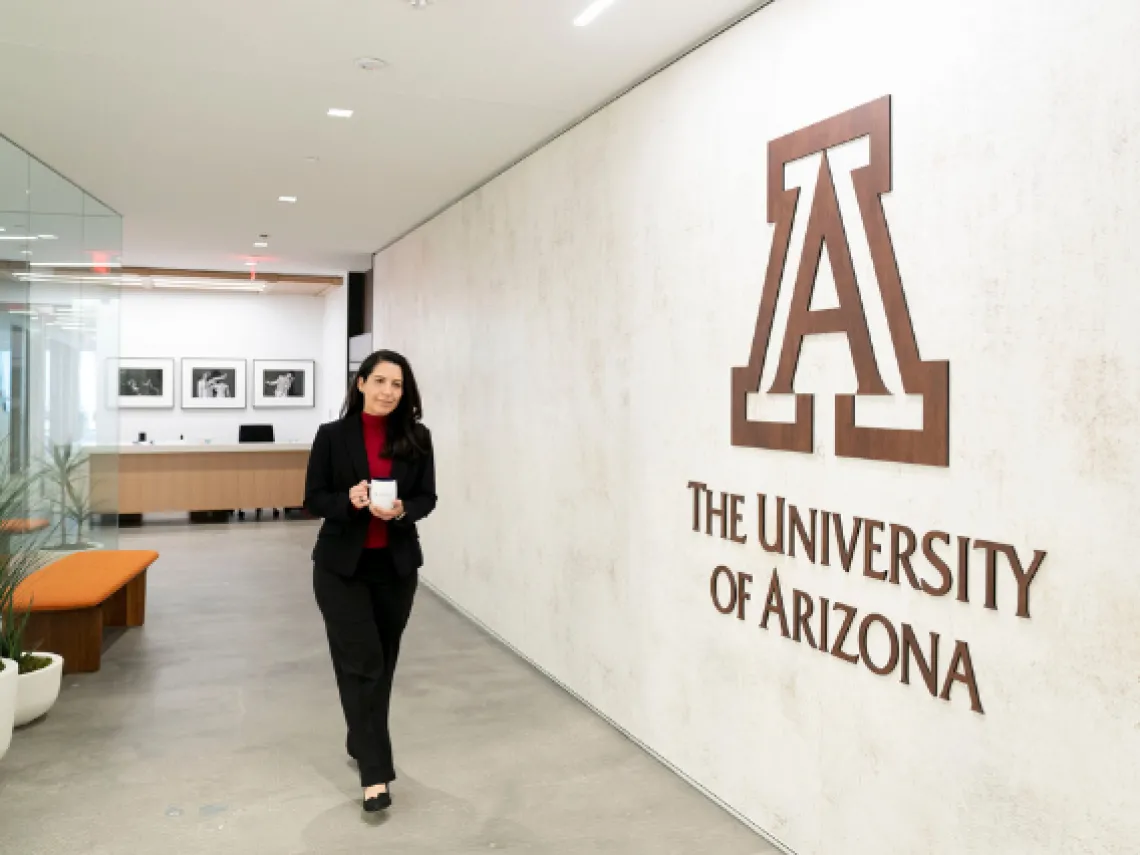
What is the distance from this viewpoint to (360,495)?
11.3 ft

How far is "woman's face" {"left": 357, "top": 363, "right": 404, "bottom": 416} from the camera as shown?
11.8 ft

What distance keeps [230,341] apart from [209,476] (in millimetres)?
2886

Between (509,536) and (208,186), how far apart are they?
3.51 meters

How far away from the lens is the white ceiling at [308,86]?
12.4 ft

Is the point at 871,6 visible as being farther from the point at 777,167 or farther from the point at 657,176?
the point at 657,176

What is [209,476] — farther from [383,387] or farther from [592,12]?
[592,12]

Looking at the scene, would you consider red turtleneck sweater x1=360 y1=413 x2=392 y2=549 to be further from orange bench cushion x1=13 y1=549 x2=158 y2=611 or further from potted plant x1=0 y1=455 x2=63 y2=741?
orange bench cushion x1=13 y1=549 x2=158 y2=611

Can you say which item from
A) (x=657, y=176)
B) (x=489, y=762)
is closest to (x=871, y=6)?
(x=657, y=176)

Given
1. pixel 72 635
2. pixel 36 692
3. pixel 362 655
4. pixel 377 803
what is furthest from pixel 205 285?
pixel 377 803

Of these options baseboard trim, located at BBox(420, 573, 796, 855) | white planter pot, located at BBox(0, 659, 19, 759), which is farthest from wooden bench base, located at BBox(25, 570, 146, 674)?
baseboard trim, located at BBox(420, 573, 796, 855)

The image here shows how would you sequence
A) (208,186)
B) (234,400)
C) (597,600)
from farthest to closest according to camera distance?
(234,400), (208,186), (597,600)

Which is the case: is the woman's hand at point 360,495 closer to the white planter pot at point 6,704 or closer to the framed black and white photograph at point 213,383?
the white planter pot at point 6,704

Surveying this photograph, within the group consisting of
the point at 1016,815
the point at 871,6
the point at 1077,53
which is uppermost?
the point at 871,6

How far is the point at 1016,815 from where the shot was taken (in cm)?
238
